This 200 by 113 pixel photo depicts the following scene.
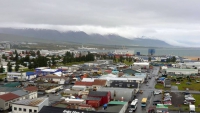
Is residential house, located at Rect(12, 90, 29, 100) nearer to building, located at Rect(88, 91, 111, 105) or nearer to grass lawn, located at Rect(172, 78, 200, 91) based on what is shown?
building, located at Rect(88, 91, 111, 105)

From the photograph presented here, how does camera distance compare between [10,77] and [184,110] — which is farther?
[10,77]

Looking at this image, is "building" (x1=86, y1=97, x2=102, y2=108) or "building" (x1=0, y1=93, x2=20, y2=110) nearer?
"building" (x1=0, y1=93, x2=20, y2=110)

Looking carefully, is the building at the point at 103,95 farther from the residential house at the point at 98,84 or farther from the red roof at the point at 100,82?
the red roof at the point at 100,82

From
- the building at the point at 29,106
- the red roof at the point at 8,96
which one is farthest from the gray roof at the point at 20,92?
the building at the point at 29,106

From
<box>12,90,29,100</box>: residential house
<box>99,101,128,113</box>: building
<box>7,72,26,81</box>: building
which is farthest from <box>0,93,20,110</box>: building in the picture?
<box>7,72,26,81</box>: building

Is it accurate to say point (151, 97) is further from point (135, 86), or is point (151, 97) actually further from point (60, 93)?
point (60, 93)

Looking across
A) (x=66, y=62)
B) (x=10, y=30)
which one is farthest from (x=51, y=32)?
(x=66, y=62)

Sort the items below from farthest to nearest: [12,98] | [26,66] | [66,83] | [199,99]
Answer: [26,66] → [66,83] → [199,99] → [12,98]

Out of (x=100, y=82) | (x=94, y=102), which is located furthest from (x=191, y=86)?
(x=94, y=102)

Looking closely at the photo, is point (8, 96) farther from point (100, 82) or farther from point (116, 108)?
point (100, 82)

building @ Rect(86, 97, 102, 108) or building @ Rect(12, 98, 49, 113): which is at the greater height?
building @ Rect(12, 98, 49, 113)
